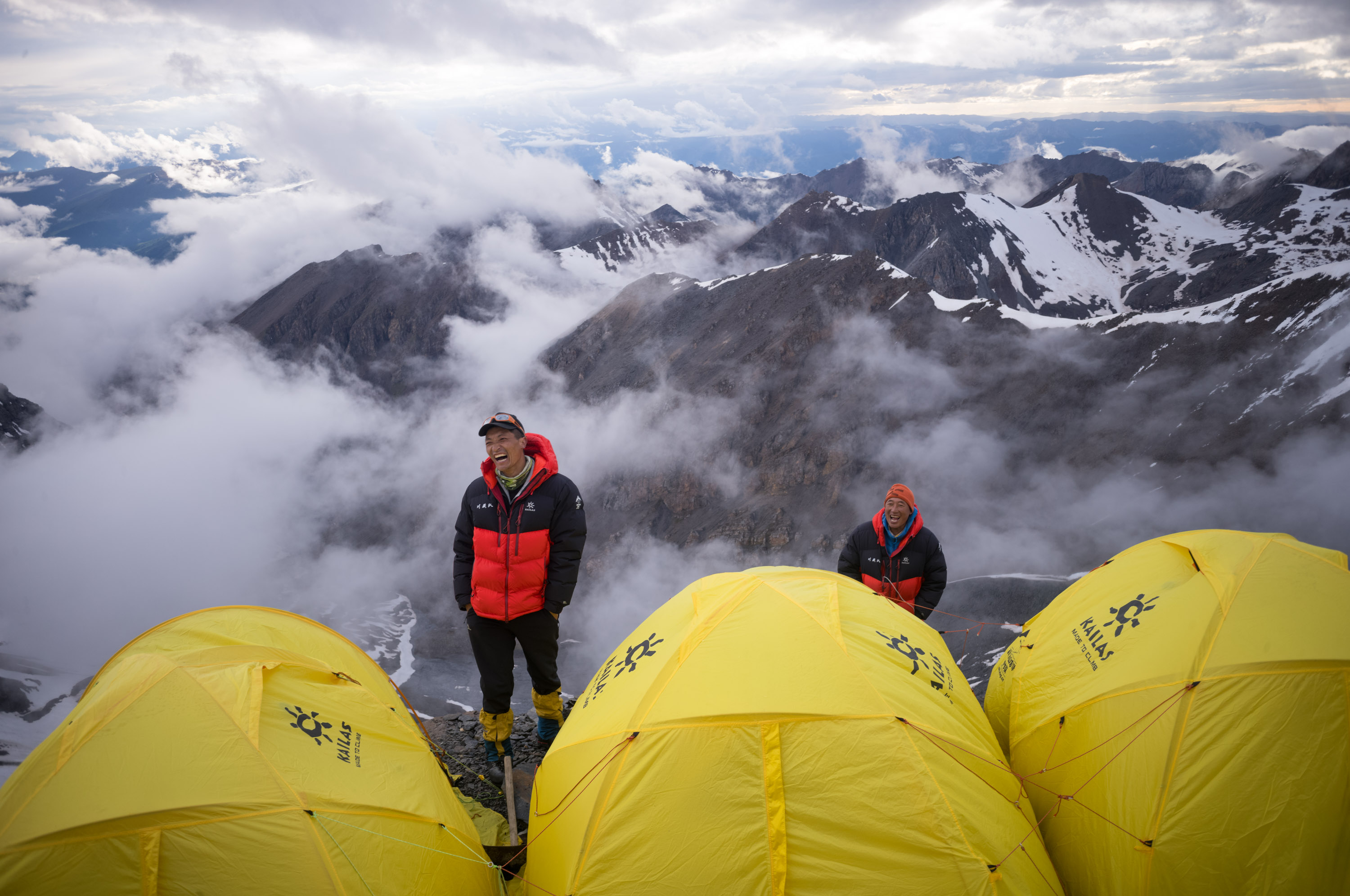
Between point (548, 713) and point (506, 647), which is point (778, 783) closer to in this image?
point (506, 647)

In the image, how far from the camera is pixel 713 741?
5047 mm

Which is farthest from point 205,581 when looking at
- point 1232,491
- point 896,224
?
point 1232,491

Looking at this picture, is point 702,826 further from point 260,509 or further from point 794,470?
point 260,509

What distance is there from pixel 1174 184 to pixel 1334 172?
6282 centimetres

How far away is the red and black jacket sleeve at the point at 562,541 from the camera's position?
7004 millimetres

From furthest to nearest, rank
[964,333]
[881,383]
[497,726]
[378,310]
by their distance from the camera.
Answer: [378,310] → [881,383] → [964,333] → [497,726]

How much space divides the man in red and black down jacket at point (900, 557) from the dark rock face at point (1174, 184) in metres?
207

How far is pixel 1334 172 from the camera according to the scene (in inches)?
4712

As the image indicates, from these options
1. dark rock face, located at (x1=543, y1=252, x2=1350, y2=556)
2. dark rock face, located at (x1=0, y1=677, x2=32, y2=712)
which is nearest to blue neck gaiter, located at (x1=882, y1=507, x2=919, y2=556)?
dark rock face, located at (x1=543, y1=252, x2=1350, y2=556)

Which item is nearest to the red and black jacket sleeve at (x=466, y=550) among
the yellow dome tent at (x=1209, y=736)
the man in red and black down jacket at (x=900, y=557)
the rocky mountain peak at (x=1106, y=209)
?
the man in red and black down jacket at (x=900, y=557)

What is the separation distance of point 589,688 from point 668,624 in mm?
1164

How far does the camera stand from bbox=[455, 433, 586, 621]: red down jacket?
22.4ft

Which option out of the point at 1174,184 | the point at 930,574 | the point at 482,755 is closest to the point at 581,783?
the point at 482,755

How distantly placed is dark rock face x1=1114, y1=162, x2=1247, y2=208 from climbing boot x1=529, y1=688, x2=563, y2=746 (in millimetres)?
210695
